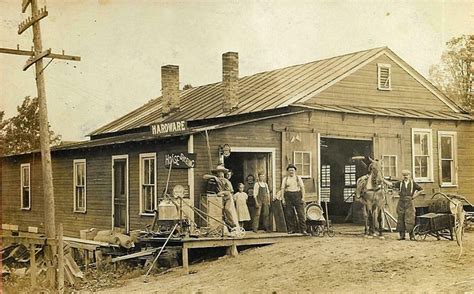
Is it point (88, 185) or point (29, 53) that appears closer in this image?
point (29, 53)

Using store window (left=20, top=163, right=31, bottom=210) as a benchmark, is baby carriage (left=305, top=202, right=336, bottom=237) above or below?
below

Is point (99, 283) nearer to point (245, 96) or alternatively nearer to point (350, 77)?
point (245, 96)

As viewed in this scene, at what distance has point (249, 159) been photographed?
1639cm

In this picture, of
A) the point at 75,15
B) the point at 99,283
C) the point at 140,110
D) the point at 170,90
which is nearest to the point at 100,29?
the point at 75,15

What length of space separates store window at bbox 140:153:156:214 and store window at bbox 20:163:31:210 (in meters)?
6.77

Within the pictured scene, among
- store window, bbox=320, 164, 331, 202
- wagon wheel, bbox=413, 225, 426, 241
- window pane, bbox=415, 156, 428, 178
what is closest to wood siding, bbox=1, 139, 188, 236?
wagon wheel, bbox=413, 225, 426, 241

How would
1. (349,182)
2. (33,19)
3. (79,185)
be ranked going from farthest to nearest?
1. (349,182)
2. (79,185)
3. (33,19)

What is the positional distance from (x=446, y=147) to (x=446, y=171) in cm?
71

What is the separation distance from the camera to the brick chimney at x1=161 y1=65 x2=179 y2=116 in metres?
21.0

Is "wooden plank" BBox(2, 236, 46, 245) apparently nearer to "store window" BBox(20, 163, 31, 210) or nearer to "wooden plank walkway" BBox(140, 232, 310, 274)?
"wooden plank walkway" BBox(140, 232, 310, 274)

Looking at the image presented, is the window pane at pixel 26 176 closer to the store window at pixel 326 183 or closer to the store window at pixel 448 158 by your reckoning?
the store window at pixel 326 183

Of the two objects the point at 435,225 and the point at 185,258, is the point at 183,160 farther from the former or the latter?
the point at 435,225

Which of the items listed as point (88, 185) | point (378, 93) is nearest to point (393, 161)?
point (378, 93)

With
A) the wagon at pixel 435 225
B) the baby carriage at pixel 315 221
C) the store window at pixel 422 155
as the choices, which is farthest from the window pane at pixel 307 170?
the store window at pixel 422 155
